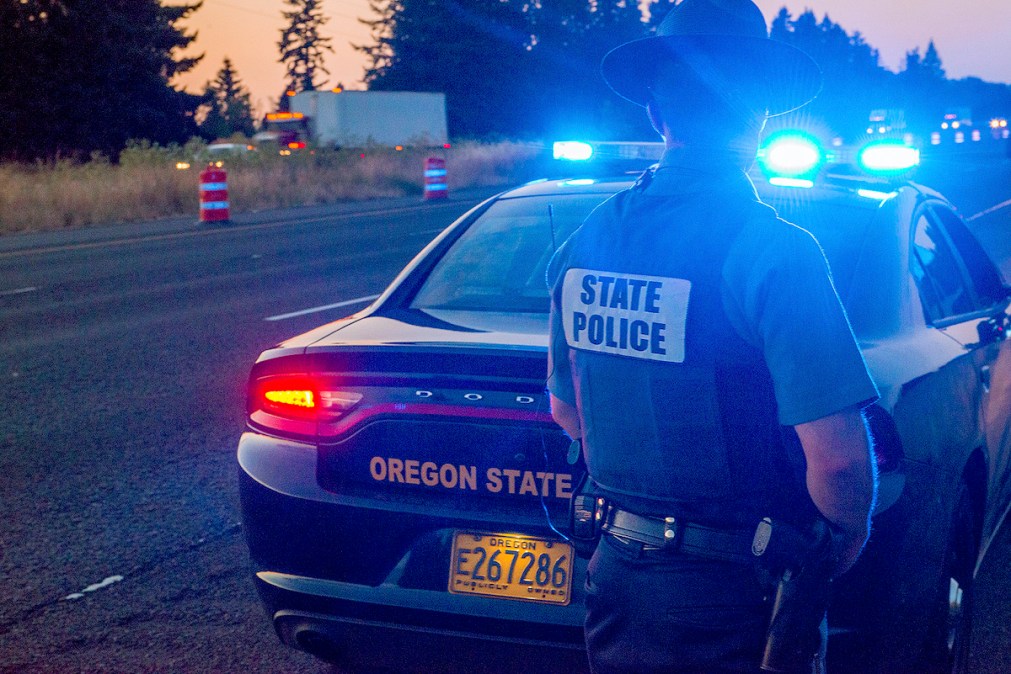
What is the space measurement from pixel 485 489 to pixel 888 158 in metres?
2.00

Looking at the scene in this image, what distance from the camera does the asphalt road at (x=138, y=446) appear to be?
3762mm

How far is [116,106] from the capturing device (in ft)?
151

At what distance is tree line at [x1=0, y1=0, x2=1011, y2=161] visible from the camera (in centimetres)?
4350

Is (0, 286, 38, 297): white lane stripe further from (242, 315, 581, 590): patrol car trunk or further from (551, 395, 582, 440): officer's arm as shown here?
(551, 395, 582, 440): officer's arm

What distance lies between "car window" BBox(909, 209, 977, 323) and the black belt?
164 cm

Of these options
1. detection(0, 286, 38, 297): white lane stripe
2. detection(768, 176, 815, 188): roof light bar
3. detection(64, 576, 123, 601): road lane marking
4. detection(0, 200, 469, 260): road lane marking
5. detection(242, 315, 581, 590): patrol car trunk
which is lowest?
detection(0, 200, 469, 260): road lane marking

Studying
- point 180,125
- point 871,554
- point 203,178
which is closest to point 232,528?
point 871,554

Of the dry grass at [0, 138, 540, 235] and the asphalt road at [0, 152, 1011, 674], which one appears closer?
the asphalt road at [0, 152, 1011, 674]

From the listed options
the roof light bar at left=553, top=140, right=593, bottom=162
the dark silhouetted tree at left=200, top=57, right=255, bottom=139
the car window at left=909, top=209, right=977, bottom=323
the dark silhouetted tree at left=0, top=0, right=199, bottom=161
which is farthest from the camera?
the dark silhouetted tree at left=200, top=57, right=255, bottom=139

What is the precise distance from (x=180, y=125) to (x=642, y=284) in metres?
49.6

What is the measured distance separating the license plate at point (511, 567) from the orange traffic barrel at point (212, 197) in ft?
60.1

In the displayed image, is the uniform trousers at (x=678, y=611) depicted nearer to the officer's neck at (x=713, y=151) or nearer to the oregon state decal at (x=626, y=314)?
the oregon state decal at (x=626, y=314)

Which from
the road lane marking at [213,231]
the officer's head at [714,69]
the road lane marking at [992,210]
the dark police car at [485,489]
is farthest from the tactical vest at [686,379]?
the road lane marking at [992,210]

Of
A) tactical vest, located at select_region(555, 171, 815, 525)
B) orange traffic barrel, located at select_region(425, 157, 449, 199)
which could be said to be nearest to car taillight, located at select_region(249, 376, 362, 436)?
tactical vest, located at select_region(555, 171, 815, 525)
